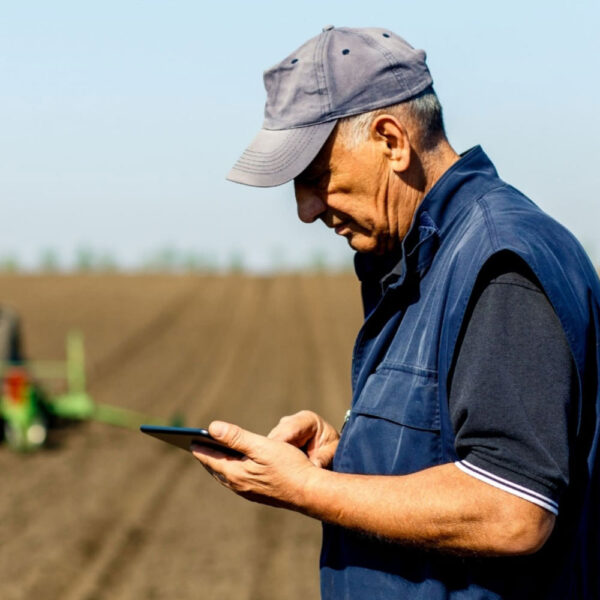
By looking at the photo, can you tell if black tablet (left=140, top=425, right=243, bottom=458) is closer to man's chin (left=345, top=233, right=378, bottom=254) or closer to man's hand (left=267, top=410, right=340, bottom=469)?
man's hand (left=267, top=410, right=340, bottom=469)

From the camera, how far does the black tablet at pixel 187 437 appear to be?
2.12 metres

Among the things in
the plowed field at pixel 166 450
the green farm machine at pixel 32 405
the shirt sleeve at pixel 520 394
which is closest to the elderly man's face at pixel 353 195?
the shirt sleeve at pixel 520 394

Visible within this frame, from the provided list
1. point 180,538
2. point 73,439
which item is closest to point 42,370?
point 73,439

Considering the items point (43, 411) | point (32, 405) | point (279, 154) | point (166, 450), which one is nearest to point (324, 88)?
point (279, 154)

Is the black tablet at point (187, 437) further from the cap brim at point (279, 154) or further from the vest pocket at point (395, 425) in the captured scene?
the cap brim at point (279, 154)

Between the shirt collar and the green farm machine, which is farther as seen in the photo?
the green farm machine

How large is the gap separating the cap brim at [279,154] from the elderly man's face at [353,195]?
34 mm

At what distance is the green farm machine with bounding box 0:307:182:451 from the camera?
36.2 feet

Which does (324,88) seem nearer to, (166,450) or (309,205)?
(309,205)

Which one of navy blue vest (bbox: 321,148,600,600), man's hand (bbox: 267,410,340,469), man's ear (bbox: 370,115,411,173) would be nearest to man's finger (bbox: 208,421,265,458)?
navy blue vest (bbox: 321,148,600,600)

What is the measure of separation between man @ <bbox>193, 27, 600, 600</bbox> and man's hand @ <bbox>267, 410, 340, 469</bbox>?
0.85ft

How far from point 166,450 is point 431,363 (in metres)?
9.53

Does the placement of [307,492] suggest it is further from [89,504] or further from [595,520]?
[89,504]

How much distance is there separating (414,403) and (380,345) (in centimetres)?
19
